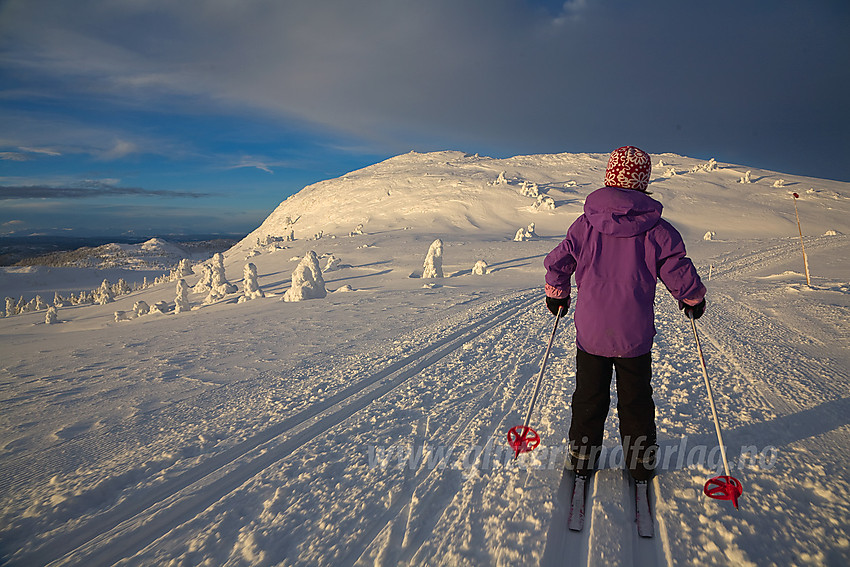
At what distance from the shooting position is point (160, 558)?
2.38 meters

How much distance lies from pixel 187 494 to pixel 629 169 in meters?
4.03

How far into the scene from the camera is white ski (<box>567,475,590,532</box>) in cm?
236

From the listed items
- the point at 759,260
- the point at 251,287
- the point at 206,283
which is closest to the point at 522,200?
the point at 759,260

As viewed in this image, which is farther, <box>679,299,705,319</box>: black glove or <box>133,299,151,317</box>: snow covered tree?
<box>133,299,151,317</box>: snow covered tree

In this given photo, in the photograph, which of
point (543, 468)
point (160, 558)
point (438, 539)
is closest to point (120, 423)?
point (160, 558)

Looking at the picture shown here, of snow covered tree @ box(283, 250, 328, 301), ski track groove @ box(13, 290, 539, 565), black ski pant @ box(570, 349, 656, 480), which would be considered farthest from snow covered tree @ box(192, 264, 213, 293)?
black ski pant @ box(570, 349, 656, 480)

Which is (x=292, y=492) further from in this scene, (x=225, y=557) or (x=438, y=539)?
(x=438, y=539)

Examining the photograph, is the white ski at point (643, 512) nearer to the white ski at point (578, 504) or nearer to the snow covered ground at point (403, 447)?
the snow covered ground at point (403, 447)

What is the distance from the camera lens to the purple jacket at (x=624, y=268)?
249cm

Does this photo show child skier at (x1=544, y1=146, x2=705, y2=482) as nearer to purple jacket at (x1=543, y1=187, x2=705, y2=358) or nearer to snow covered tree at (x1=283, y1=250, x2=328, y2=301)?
purple jacket at (x1=543, y1=187, x2=705, y2=358)

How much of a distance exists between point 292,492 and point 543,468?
6.30 ft

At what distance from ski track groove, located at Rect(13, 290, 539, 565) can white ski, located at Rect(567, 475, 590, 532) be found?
7.77 feet

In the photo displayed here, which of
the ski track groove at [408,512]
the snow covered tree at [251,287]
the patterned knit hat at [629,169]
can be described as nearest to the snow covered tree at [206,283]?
the snow covered tree at [251,287]

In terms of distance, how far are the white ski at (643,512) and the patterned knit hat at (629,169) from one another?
81.6 inches
